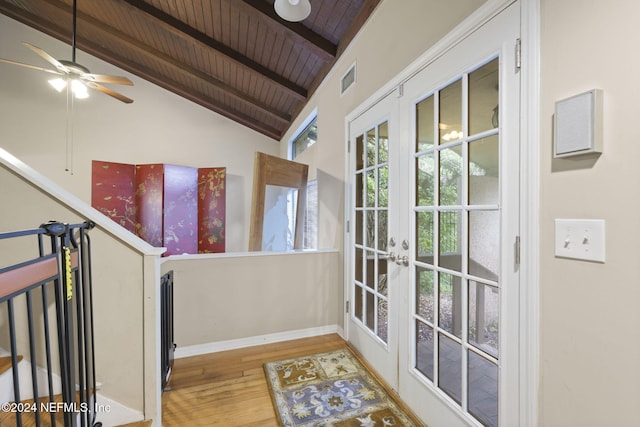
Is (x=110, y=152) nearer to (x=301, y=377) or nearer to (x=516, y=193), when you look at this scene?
(x=301, y=377)

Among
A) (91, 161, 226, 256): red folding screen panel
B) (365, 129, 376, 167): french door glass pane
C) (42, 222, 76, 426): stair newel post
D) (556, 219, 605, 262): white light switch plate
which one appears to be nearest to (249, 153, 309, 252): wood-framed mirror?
(365, 129, 376, 167): french door glass pane

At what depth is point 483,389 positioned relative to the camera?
4.02 feet

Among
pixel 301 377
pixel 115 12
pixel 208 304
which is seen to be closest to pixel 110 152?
pixel 115 12

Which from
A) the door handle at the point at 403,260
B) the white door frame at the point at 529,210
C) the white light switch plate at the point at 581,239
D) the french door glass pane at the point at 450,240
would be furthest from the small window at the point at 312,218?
the white light switch plate at the point at 581,239

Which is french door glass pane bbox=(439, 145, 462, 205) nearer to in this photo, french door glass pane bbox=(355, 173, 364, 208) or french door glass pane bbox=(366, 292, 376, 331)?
french door glass pane bbox=(355, 173, 364, 208)

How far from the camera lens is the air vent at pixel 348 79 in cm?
248

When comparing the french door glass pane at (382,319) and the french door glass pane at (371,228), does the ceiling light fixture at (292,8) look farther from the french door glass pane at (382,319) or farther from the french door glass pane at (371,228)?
the french door glass pane at (382,319)

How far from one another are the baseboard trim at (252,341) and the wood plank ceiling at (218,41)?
284 centimetres

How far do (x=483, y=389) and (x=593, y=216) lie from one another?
2.94ft

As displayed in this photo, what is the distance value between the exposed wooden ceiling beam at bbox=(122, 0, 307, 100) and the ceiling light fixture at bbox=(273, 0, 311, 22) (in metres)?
1.77

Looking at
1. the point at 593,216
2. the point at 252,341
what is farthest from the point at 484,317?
the point at 252,341

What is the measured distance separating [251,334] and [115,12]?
4.44 metres

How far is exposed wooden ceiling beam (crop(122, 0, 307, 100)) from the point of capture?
10.6 feet

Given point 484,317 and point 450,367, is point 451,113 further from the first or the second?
point 450,367
